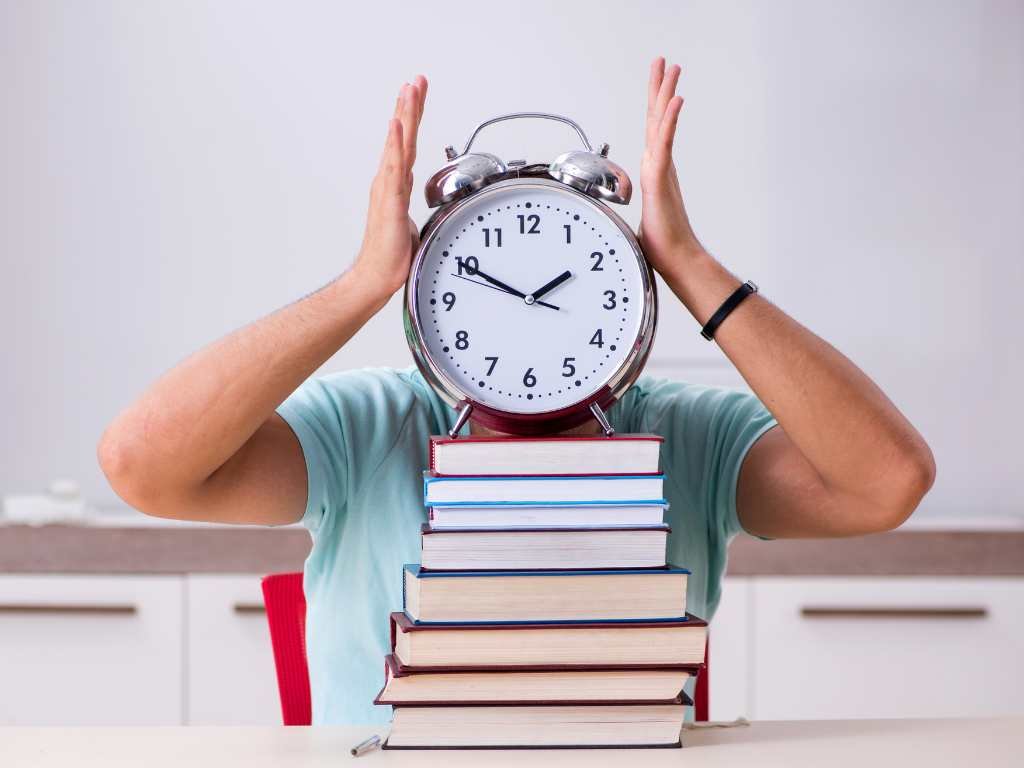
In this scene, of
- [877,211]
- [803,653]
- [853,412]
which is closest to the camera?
[853,412]

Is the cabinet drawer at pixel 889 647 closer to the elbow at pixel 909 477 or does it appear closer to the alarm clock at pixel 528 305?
the elbow at pixel 909 477

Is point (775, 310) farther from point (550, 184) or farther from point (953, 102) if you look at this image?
point (953, 102)

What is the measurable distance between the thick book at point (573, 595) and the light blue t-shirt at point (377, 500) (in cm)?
40

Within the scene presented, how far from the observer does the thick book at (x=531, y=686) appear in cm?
86

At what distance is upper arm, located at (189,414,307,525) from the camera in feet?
3.82

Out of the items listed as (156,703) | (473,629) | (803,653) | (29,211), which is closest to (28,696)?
(156,703)

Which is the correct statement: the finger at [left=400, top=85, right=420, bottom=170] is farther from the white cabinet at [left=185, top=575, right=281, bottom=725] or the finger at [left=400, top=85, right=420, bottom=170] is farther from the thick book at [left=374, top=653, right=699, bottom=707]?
the white cabinet at [left=185, top=575, right=281, bottom=725]

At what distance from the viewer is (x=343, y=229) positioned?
9.33 ft

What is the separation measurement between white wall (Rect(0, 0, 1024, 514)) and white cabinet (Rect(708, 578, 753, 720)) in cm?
60

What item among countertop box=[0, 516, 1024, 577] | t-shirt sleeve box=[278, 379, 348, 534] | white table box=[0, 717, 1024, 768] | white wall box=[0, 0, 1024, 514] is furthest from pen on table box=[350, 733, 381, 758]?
white wall box=[0, 0, 1024, 514]

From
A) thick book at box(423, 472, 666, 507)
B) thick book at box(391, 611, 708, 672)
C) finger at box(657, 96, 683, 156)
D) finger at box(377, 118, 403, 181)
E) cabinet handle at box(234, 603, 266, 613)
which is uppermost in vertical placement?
finger at box(657, 96, 683, 156)

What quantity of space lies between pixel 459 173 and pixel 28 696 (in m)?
1.89

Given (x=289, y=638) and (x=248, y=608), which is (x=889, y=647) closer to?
(x=248, y=608)

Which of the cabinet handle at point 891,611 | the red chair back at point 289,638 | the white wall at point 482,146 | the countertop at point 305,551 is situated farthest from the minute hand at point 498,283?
the white wall at point 482,146
